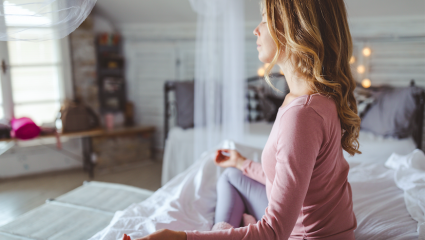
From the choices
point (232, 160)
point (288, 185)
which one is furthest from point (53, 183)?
point (288, 185)

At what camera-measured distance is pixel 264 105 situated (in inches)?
132

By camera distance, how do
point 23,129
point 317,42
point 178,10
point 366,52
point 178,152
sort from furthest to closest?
point 178,10
point 366,52
point 178,152
point 23,129
point 317,42

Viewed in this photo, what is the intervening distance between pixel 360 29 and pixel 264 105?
1245 millimetres

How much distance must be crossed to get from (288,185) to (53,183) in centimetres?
303

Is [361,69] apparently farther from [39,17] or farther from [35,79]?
[35,79]

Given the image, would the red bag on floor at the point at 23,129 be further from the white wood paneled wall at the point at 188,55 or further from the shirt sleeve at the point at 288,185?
the shirt sleeve at the point at 288,185

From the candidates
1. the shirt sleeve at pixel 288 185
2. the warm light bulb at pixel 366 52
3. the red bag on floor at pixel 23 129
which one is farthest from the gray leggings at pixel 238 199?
the warm light bulb at pixel 366 52

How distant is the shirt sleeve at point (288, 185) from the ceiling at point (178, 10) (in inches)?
105

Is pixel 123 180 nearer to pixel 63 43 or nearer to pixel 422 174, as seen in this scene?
pixel 63 43

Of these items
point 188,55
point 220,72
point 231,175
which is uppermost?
point 188,55

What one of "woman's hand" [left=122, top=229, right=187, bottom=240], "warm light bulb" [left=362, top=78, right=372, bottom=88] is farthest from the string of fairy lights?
"woman's hand" [left=122, top=229, right=187, bottom=240]

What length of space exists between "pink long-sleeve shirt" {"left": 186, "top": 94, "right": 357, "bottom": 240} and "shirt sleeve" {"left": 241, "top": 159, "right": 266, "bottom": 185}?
29cm

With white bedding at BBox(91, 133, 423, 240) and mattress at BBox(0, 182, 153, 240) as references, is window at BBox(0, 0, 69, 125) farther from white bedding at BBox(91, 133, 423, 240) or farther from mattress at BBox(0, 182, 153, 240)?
white bedding at BBox(91, 133, 423, 240)

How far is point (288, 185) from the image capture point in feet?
2.35
